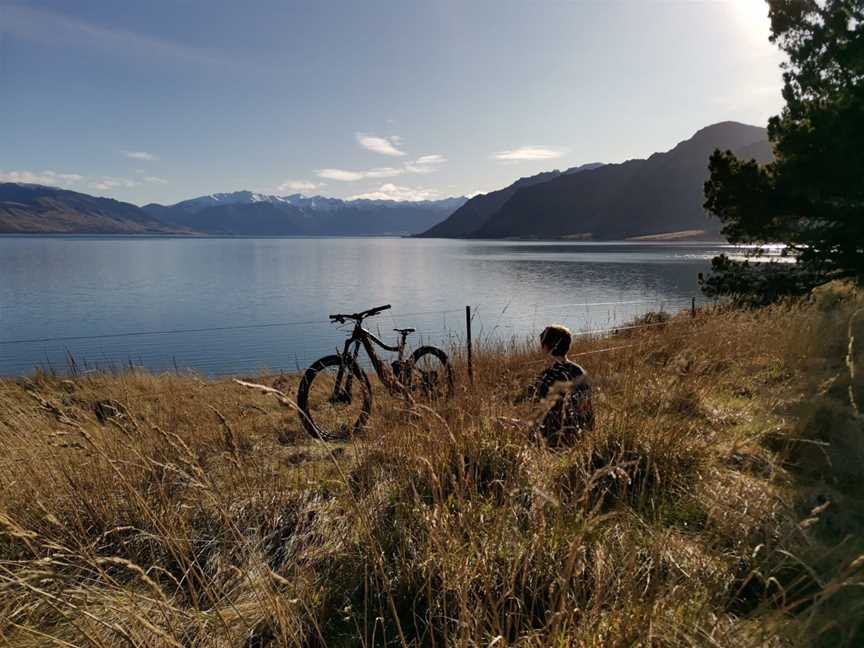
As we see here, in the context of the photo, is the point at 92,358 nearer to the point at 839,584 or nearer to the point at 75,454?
the point at 75,454

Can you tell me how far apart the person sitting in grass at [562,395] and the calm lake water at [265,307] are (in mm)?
1817

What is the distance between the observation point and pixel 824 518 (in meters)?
2.85

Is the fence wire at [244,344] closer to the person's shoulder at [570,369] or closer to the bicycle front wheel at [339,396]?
the bicycle front wheel at [339,396]

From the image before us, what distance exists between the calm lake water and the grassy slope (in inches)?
128

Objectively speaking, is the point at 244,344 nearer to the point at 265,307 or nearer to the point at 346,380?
the point at 265,307

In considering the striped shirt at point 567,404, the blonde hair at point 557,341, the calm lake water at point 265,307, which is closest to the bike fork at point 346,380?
the calm lake water at point 265,307

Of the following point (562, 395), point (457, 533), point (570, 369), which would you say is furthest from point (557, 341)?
point (457, 533)

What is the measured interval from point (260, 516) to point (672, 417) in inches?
121

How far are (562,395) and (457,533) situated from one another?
1.71 metres

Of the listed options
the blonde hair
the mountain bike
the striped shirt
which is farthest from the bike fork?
the striped shirt

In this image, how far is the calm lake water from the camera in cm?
1923

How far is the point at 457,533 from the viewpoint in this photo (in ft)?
7.64

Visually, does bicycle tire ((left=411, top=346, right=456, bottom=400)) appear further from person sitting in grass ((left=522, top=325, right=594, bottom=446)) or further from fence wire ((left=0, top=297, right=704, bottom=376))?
fence wire ((left=0, top=297, right=704, bottom=376))

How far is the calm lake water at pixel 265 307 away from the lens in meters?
19.2
